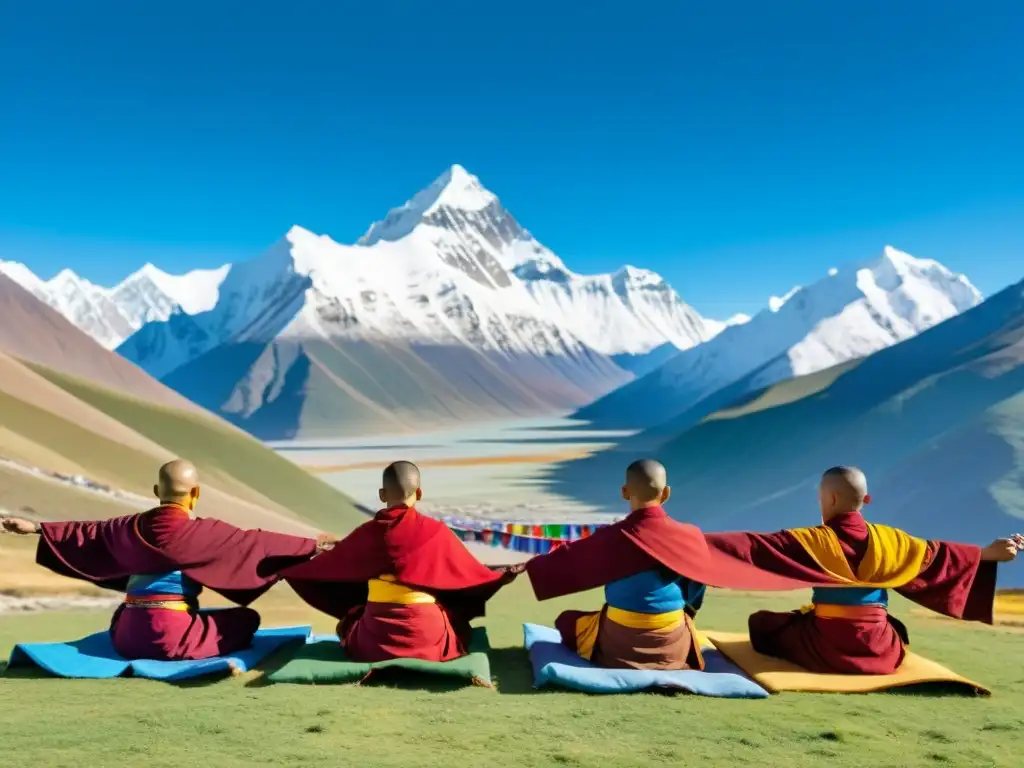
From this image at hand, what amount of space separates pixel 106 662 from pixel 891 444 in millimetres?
33070

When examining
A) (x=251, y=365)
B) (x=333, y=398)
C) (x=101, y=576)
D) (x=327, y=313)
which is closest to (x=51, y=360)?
(x=101, y=576)

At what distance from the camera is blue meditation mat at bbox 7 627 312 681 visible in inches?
200

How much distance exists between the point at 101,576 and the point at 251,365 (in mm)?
122248

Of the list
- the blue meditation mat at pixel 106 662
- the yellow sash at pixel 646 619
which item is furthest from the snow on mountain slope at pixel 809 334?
the blue meditation mat at pixel 106 662

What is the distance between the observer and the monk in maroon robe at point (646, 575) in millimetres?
5070

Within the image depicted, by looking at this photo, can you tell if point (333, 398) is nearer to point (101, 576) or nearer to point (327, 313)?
point (327, 313)

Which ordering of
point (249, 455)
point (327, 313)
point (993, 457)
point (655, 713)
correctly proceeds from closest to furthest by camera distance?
point (655, 713), point (993, 457), point (249, 455), point (327, 313)

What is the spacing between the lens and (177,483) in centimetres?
532

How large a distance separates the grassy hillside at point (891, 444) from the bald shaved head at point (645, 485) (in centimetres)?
1844

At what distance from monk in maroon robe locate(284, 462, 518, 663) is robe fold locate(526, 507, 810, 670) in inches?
17.4

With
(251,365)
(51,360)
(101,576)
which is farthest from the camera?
(251,365)

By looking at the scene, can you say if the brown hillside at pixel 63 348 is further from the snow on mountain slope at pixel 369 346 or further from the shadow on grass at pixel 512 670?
the snow on mountain slope at pixel 369 346

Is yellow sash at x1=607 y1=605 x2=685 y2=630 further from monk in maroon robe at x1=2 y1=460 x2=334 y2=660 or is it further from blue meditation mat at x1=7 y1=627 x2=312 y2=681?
blue meditation mat at x1=7 y1=627 x2=312 y2=681

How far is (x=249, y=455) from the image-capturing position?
27234 millimetres
